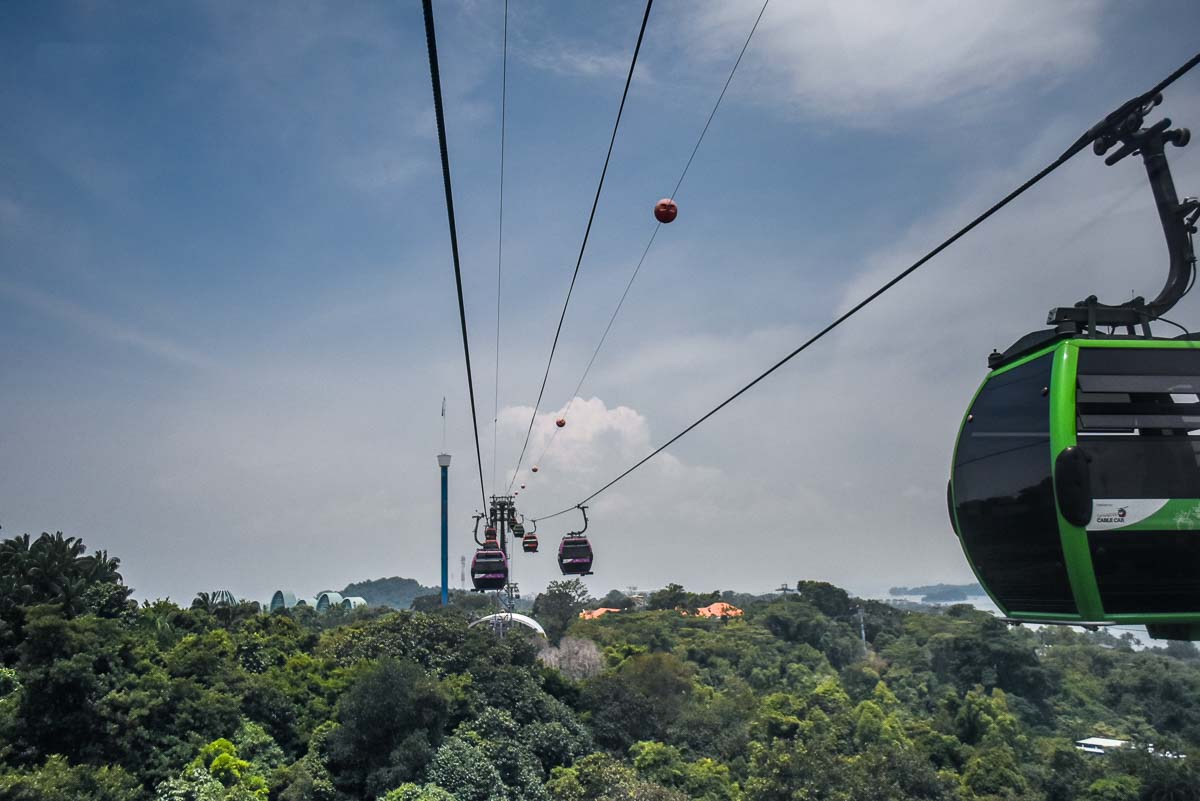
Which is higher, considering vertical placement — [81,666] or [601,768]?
[81,666]

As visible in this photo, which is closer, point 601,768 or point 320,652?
point 601,768

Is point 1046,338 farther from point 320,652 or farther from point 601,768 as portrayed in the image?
point 320,652

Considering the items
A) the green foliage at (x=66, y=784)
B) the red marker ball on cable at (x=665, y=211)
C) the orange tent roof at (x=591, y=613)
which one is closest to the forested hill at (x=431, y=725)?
the green foliage at (x=66, y=784)

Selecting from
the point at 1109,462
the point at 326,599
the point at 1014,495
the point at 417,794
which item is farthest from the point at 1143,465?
the point at 326,599

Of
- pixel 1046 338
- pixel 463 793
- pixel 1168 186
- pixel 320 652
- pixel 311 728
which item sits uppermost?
pixel 1168 186

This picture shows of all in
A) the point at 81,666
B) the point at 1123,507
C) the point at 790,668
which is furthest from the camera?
the point at 790,668

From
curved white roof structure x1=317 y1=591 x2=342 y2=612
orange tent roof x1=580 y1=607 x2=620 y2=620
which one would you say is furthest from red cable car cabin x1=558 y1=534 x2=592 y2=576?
curved white roof structure x1=317 y1=591 x2=342 y2=612

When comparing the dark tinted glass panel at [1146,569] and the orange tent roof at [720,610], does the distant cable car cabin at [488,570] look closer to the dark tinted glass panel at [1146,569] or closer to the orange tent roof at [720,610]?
the dark tinted glass panel at [1146,569]

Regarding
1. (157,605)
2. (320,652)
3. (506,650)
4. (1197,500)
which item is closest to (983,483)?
(1197,500)
